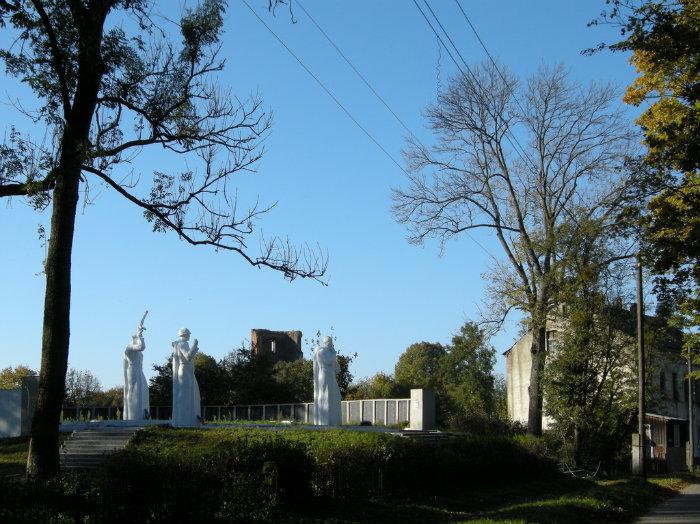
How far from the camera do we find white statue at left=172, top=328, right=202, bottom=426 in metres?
28.3

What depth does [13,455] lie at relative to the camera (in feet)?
78.9

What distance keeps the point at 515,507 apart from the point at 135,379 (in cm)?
1758

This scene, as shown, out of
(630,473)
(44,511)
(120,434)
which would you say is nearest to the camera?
(44,511)

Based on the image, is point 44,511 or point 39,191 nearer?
point 44,511

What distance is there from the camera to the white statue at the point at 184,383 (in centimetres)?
2830

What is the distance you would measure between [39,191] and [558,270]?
24687mm

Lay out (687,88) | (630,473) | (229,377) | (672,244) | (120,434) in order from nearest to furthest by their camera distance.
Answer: (687,88) < (672,244) < (120,434) < (630,473) < (229,377)

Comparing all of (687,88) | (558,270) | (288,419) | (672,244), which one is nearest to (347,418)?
(288,419)

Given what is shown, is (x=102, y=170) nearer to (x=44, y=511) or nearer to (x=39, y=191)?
(x=39, y=191)

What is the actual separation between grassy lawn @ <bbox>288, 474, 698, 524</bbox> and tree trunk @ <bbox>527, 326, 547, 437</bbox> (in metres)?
10.6

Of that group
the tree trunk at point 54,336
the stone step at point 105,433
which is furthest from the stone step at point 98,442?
the tree trunk at point 54,336

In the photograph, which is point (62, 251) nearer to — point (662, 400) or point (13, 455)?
point (13, 455)

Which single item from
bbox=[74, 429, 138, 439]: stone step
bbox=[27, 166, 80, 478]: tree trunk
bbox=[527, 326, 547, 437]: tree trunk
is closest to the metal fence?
bbox=[527, 326, 547, 437]: tree trunk

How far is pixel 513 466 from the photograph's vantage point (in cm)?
2611
